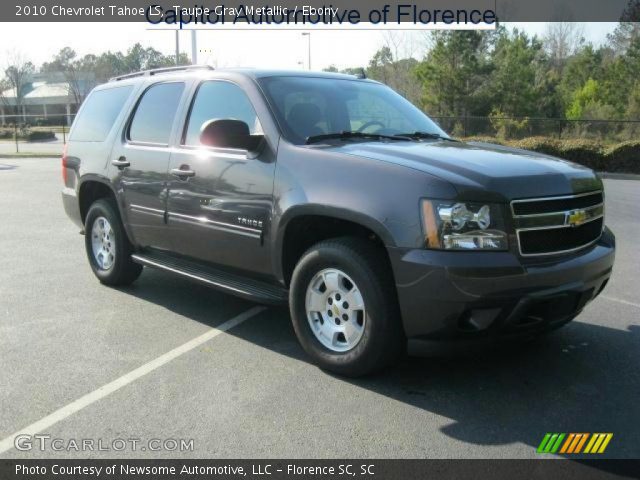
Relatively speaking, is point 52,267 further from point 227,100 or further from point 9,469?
point 9,469

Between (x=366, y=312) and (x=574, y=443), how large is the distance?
132cm

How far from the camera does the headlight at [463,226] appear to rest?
137 inches

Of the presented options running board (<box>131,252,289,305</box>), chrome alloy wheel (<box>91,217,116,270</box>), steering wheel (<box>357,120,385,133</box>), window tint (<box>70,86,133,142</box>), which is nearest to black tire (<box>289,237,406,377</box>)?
running board (<box>131,252,289,305</box>)

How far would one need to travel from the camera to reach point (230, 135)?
4.36 meters

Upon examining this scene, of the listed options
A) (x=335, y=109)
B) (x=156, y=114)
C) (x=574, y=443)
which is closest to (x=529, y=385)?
(x=574, y=443)

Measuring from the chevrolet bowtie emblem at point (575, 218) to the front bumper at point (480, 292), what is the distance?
212 millimetres

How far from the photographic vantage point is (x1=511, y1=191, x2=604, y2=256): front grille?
356 centimetres

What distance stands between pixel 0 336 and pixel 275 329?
2.13m

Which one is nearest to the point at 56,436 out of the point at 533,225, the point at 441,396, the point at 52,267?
the point at 441,396

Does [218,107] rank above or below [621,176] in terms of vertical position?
above

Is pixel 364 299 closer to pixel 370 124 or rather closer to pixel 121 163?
pixel 370 124

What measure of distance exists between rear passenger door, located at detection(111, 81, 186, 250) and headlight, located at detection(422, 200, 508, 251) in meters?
2.54

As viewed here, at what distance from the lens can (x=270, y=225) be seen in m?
4.30

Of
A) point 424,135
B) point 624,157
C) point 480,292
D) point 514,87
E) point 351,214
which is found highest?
point 514,87
